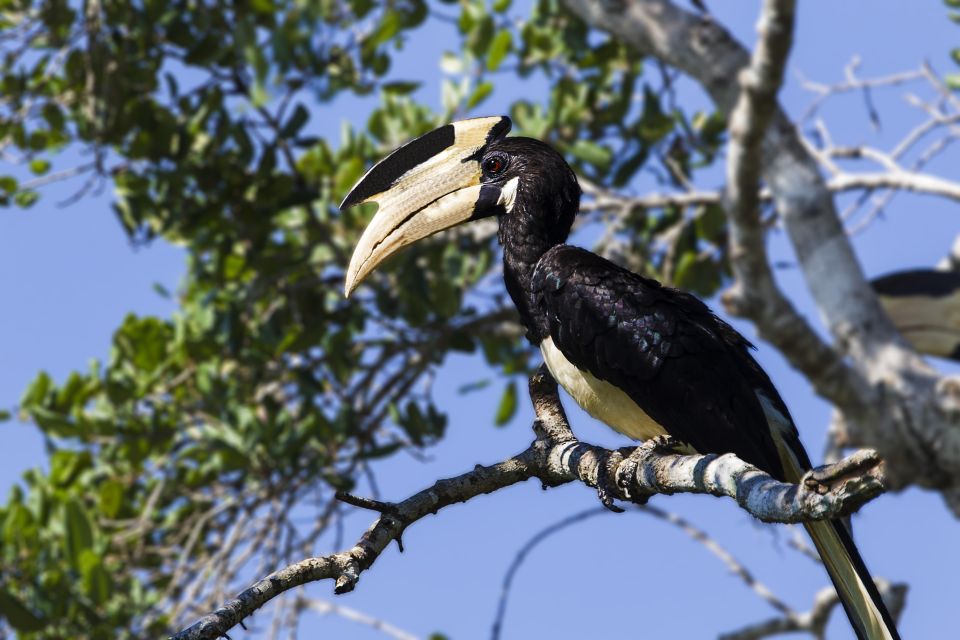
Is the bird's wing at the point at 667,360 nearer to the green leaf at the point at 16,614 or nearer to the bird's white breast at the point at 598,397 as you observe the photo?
the bird's white breast at the point at 598,397

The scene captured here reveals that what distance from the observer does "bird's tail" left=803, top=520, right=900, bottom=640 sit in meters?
3.28

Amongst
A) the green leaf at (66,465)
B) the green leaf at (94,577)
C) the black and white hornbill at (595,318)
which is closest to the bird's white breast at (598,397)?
the black and white hornbill at (595,318)

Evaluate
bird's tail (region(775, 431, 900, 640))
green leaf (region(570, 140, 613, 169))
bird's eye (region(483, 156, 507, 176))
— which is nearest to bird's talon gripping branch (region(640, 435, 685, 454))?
bird's tail (region(775, 431, 900, 640))

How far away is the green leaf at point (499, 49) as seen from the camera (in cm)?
720

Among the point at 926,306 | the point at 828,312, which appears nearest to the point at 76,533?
the point at 828,312

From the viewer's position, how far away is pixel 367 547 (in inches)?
106

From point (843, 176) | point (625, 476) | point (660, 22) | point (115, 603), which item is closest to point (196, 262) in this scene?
point (115, 603)

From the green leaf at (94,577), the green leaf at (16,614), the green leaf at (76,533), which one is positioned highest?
the green leaf at (76,533)

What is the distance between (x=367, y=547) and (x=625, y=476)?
675 millimetres

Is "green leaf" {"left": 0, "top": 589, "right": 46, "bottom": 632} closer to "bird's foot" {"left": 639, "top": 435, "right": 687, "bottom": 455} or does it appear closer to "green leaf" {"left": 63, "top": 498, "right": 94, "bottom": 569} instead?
"green leaf" {"left": 63, "top": 498, "right": 94, "bottom": 569}

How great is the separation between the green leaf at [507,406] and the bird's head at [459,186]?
171 inches

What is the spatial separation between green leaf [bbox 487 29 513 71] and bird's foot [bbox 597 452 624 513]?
453cm

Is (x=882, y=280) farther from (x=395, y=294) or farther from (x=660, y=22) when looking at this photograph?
(x=395, y=294)

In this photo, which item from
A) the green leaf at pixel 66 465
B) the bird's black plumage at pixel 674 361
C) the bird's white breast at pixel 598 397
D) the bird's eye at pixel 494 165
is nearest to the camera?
the bird's black plumage at pixel 674 361
